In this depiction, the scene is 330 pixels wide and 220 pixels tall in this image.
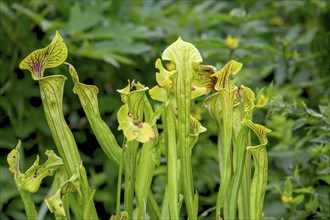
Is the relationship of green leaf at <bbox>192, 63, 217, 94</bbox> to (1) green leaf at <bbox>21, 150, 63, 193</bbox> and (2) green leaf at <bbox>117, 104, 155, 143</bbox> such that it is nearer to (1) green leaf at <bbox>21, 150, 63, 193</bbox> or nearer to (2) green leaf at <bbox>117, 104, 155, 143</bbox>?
(2) green leaf at <bbox>117, 104, 155, 143</bbox>

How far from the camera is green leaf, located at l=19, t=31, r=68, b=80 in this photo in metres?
0.86

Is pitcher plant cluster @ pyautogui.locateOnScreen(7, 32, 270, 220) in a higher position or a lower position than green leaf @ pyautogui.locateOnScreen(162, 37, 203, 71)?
lower

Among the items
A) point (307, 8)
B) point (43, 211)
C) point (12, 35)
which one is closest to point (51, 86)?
point (43, 211)

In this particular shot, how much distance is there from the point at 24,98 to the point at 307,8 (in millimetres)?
923

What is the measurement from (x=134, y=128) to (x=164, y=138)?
0.22ft

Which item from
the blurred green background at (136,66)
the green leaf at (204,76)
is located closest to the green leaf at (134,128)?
the green leaf at (204,76)

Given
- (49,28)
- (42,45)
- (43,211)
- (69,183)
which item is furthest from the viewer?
(42,45)

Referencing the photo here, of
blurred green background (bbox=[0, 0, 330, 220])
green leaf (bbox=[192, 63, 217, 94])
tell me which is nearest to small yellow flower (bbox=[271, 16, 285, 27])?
blurred green background (bbox=[0, 0, 330, 220])

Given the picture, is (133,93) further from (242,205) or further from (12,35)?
(12,35)

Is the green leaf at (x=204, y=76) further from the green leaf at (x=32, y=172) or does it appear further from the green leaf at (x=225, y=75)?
the green leaf at (x=32, y=172)

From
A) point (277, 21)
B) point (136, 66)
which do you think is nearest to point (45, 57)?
point (136, 66)

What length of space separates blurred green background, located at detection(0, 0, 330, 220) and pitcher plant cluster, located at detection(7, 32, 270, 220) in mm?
697

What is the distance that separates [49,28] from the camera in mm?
1963

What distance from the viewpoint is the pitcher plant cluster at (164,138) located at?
2.79 feet
